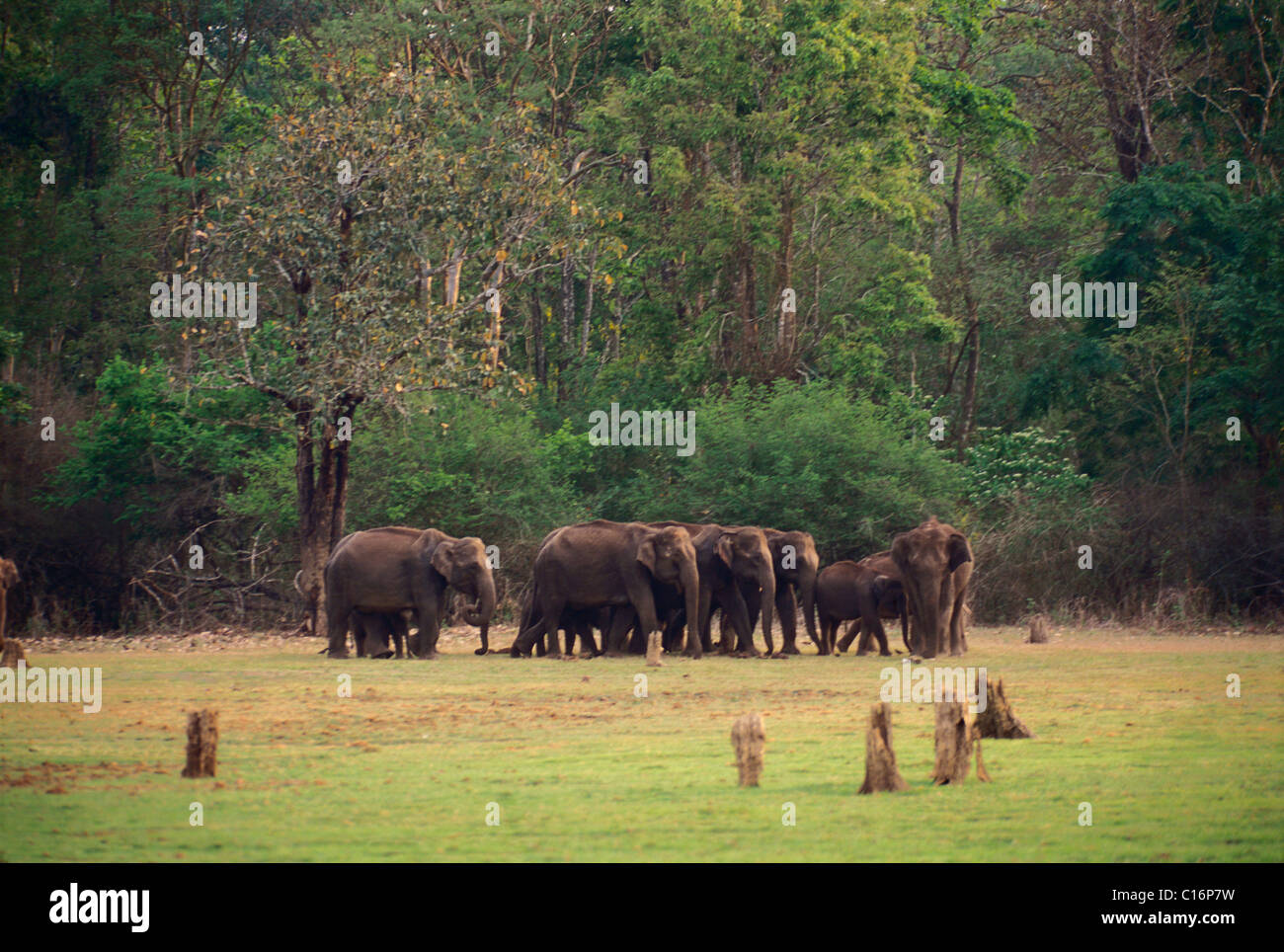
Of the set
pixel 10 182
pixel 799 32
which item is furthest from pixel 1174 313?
pixel 10 182

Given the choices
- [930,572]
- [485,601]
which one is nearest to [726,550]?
[485,601]

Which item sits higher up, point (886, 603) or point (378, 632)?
point (886, 603)

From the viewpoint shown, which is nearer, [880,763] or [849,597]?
[880,763]

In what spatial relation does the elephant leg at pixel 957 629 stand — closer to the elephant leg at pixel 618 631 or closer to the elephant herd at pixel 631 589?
the elephant herd at pixel 631 589

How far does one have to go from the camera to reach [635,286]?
4622 cm

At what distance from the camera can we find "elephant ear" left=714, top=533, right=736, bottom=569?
90.5 ft

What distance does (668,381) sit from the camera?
44.2 m

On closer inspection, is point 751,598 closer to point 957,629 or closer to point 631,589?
point 631,589

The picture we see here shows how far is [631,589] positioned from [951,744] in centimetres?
1529

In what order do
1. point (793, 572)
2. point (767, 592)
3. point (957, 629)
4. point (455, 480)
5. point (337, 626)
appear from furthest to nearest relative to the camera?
1. point (455, 480)
2. point (793, 572)
3. point (767, 592)
4. point (337, 626)
5. point (957, 629)

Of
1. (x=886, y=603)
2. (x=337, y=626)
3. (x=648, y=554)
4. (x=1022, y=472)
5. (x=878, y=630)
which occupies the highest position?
(x=1022, y=472)

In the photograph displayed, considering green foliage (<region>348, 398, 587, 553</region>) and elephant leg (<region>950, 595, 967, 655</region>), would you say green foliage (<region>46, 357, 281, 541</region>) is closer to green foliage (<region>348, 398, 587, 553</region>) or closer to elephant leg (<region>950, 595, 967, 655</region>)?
green foliage (<region>348, 398, 587, 553</region>)

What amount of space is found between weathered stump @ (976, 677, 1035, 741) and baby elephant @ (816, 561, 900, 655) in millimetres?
11851

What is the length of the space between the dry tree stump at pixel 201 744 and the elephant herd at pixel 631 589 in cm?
1280
